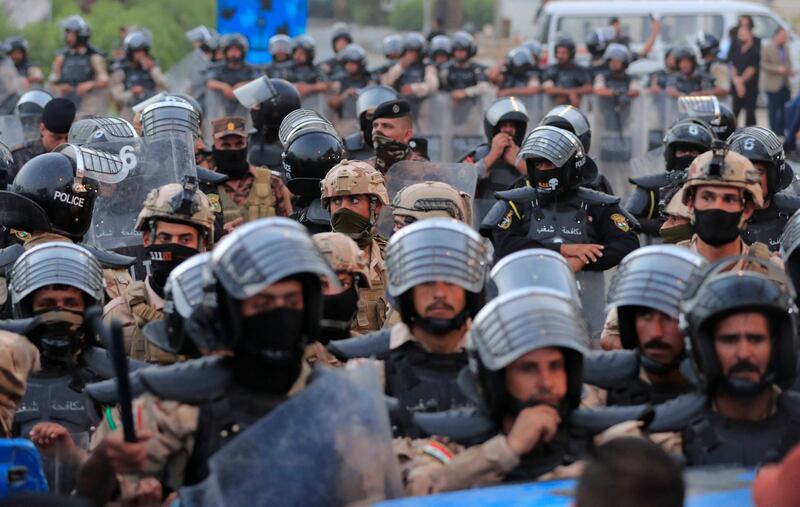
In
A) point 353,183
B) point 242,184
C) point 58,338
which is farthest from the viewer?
point 242,184

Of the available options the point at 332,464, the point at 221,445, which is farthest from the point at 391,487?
the point at 221,445

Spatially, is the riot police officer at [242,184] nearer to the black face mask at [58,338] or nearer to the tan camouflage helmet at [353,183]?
the tan camouflage helmet at [353,183]

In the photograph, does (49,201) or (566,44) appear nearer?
(49,201)

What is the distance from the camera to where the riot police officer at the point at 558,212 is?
9.40 meters

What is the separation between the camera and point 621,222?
9.48m

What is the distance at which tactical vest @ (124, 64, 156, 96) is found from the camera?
71.4ft

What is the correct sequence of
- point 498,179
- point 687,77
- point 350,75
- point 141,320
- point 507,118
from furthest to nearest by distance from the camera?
1. point 687,77
2. point 350,75
3. point 507,118
4. point 498,179
5. point 141,320

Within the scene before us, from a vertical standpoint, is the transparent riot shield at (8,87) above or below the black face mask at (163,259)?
above

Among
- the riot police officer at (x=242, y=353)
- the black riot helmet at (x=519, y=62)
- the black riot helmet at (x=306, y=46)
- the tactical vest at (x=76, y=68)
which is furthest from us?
the tactical vest at (x=76, y=68)

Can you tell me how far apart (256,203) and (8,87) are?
940 cm

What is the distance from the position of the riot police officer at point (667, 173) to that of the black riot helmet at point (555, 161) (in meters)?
1.16

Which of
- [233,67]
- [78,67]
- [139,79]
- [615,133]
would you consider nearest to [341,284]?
[615,133]

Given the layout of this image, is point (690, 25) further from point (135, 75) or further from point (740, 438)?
point (740, 438)

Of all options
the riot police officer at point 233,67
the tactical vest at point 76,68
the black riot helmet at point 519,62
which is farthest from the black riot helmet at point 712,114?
the tactical vest at point 76,68
